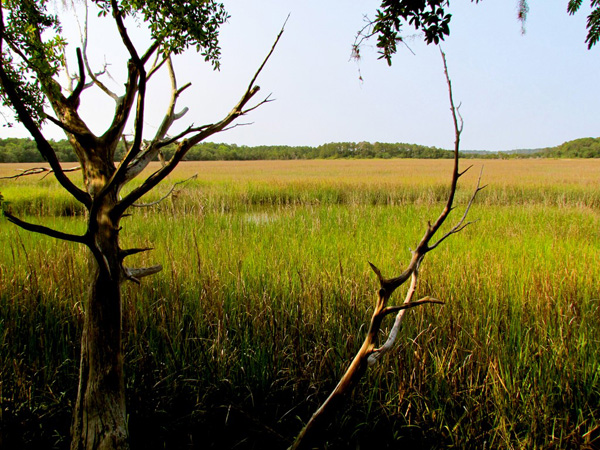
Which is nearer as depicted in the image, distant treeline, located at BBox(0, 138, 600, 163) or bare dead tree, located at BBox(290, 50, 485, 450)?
bare dead tree, located at BBox(290, 50, 485, 450)

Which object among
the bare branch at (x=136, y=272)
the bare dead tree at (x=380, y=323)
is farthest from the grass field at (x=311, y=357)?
the bare branch at (x=136, y=272)

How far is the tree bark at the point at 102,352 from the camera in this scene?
55.9 inches

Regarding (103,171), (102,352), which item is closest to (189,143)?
(103,171)

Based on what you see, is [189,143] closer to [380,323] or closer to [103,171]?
[103,171]

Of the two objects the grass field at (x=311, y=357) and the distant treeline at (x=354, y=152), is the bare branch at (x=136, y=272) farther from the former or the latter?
the distant treeline at (x=354, y=152)

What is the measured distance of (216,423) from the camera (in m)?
2.18

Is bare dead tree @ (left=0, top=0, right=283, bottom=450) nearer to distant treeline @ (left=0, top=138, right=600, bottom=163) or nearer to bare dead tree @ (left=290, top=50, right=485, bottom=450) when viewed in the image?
bare dead tree @ (left=290, top=50, right=485, bottom=450)

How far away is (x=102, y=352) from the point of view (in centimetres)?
142

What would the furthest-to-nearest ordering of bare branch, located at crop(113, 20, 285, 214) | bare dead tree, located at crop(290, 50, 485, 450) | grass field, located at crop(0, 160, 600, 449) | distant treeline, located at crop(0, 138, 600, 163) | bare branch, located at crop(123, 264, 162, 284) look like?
distant treeline, located at crop(0, 138, 600, 163) → grass field, located at crop(0, 160, 600, 449) → bare branch, located at crop(123, 264, 162, 284) → bare branch, located at crop(113, 20, 285, 214) → bare dead tree, located at crop(290, 50, 485, 450)

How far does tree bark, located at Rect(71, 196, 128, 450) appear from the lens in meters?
1.42

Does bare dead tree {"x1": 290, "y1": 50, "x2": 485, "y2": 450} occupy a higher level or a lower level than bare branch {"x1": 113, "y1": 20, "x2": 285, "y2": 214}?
lower

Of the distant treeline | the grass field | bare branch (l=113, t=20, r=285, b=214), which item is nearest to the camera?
bare branch (l=113, t=20, r=285, b=214)

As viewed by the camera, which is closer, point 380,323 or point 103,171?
point 380,323

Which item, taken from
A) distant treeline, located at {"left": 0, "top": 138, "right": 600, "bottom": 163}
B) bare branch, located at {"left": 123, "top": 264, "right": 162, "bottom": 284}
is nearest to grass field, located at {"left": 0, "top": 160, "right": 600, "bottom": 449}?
bare branch, located at {"left": 123, "top": 264, "right": 162, "bottom": 284}
